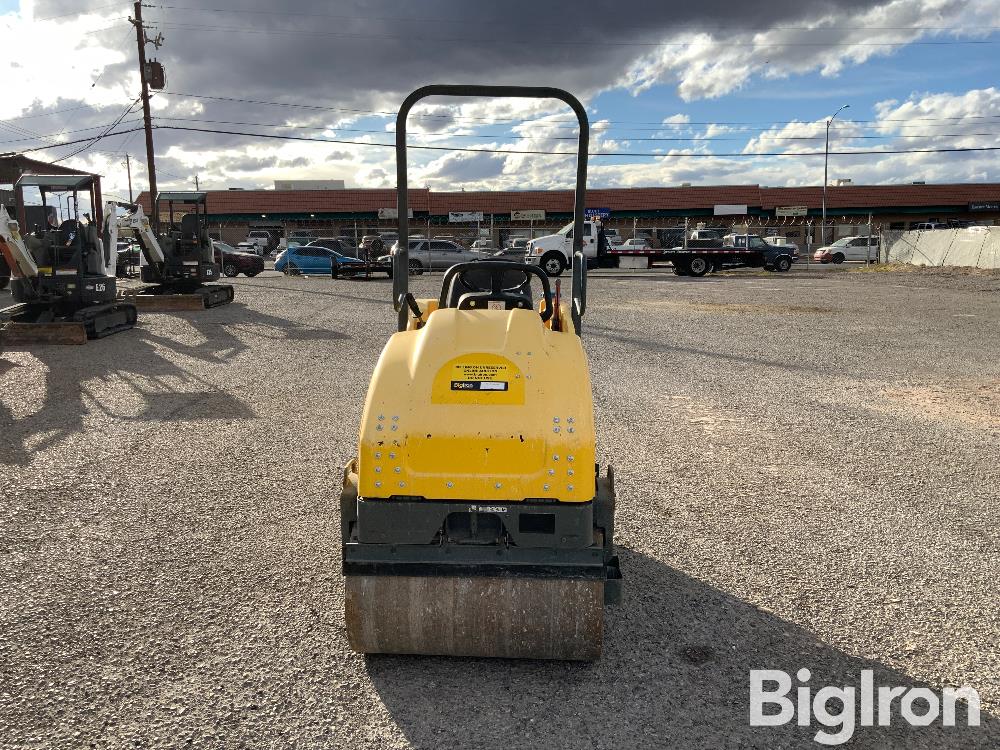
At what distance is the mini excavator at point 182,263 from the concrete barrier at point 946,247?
3054cm

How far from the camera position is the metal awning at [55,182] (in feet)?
43.4

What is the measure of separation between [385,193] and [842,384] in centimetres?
4954

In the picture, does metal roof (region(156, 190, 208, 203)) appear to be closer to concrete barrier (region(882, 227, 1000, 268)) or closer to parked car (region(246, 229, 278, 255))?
parked car (region(246, 229, 278, 255))

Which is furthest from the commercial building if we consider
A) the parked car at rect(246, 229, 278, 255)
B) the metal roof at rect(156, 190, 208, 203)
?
the metal roof at rect(156, 190, 208, 203)

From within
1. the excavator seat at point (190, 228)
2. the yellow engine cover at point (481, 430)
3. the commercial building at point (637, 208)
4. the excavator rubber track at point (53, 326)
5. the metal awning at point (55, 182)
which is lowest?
the excavator rubber track at point (53, 326)

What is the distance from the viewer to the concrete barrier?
32156mm

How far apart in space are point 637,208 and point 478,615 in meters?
52.7

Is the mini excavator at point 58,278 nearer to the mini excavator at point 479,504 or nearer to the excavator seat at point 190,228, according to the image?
the excavator seat at point 190,228

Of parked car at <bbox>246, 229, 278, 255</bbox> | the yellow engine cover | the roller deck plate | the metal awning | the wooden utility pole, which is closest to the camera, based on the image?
the yellow engine cover

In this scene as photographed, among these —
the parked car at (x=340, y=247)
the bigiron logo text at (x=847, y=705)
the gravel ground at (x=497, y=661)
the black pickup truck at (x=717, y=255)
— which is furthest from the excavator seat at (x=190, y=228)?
the parked car at (x=340, y=247)

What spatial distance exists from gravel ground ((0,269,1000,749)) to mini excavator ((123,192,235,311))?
8.09 m

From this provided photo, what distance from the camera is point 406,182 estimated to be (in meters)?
4.02

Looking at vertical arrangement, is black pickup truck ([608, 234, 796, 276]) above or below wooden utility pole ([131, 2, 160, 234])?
below

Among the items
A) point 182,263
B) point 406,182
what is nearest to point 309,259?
point 182,263
